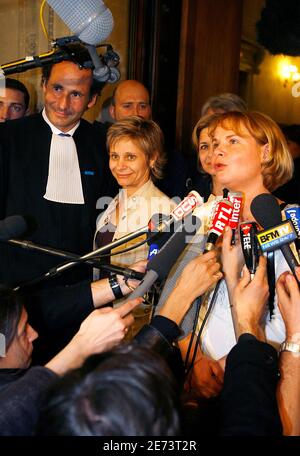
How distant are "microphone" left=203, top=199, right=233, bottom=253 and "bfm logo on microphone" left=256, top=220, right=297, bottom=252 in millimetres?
159

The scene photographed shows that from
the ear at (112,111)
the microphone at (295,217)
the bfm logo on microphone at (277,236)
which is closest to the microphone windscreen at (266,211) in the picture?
the microphone at (295,217)

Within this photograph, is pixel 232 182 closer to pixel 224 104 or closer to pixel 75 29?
pixel 75 29

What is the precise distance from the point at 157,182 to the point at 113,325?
5.03 feet

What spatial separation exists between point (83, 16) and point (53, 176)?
3.19ft

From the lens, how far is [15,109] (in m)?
3.02

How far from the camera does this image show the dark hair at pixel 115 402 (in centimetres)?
80

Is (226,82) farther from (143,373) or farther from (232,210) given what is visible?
(143,373)

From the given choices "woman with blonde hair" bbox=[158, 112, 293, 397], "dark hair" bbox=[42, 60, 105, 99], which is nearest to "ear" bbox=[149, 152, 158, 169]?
"dark hair" bbox=[42, 60, 105, 99]

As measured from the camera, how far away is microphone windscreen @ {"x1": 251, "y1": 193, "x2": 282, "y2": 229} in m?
1.54

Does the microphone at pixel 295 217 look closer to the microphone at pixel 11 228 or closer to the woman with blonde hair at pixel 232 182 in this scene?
the woman with blonde hair at pixel 232 182

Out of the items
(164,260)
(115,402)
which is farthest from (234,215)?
(115,402)

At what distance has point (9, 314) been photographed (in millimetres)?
1441

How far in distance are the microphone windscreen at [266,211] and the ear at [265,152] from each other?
1.00 ft
